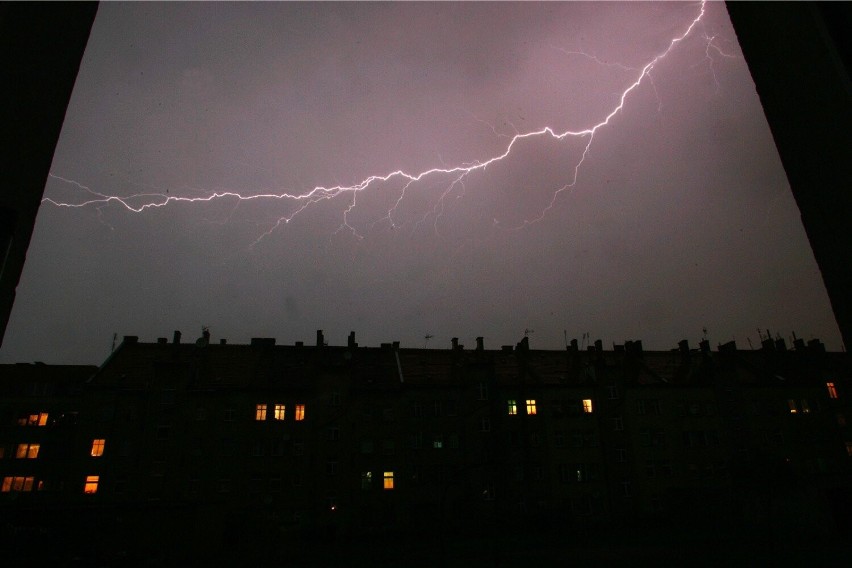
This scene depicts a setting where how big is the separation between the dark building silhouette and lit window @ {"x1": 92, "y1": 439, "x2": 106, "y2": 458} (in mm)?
126

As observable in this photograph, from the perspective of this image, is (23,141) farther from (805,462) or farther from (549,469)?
(805,462)

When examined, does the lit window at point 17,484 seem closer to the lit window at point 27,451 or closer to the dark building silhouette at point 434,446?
the dark building silhouette at point 434,446

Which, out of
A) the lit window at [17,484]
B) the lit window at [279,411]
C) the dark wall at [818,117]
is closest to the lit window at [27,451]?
the lit window at [17,484]

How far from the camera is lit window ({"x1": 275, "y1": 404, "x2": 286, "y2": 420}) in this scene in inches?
1414

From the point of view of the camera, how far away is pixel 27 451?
121 ft

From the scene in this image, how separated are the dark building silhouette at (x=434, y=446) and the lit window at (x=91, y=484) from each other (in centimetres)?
12

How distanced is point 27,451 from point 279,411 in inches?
735

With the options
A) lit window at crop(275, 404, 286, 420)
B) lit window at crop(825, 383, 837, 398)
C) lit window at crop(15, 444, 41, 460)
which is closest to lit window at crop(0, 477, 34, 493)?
lit window at crop(15, 444, 41, 460)

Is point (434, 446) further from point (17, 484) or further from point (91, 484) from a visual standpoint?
point (17, 484)

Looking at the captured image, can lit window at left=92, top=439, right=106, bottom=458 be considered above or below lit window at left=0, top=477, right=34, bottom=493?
above

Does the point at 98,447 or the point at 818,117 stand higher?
the point at 98,447

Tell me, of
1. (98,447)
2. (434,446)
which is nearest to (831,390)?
(434,446)

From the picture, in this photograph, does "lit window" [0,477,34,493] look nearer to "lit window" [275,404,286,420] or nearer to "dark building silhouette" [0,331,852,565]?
"dark building silhouette" [0,331,852,565]

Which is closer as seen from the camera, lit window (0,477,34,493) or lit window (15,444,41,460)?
lit window (0,477,34,493)
